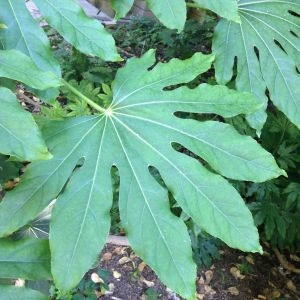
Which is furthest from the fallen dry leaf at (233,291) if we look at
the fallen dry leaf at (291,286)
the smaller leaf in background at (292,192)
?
the smaller leaf in background at (292,192)

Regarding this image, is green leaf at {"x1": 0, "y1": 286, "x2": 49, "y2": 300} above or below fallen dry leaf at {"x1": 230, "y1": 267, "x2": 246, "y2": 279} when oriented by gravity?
above

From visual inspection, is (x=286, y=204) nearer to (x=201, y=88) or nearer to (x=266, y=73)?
(x=266, y=73)

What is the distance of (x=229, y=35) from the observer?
1444 millimetres

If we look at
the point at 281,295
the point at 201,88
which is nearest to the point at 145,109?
the point at 201,88

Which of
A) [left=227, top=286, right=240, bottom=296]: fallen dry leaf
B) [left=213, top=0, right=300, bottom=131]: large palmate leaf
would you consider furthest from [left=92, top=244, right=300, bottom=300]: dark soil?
[left=213, top=0, right=300, bottom=131]: large palmate leaf

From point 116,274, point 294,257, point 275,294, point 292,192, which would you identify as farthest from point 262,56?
point 294,257

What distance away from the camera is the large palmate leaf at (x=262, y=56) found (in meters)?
1.40

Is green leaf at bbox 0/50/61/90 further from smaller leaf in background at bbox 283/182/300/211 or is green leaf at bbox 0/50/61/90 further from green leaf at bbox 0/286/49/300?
smaller leaf in background at bbox 283/182/300/211

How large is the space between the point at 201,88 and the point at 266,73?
314 millimetres

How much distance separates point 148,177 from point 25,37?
38 centimetres

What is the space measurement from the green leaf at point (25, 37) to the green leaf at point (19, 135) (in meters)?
0.24

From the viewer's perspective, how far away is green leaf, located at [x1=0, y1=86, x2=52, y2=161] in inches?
32.9

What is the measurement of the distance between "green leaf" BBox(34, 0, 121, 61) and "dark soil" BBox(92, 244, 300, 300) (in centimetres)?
185

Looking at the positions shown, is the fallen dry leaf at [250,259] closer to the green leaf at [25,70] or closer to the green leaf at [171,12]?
the green leaf at [171,12]
